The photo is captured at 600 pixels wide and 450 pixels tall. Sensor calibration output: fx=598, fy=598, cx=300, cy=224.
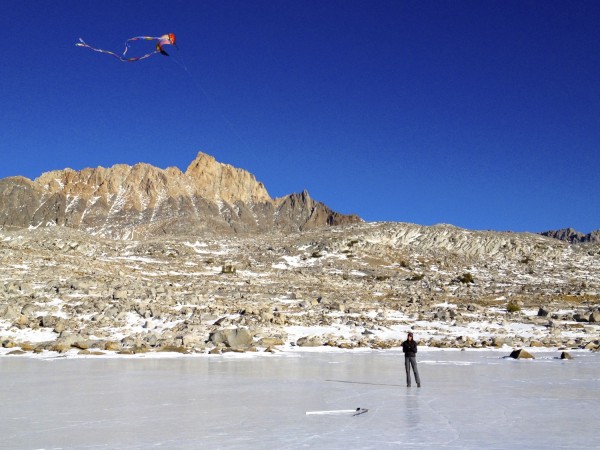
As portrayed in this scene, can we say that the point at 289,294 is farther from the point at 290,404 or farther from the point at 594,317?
the point at 290,404

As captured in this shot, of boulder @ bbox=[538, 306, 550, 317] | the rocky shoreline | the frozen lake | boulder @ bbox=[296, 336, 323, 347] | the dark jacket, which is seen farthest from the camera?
boulder @ bbox=[538, 306, 550, 317]

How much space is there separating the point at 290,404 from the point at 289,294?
2736cm

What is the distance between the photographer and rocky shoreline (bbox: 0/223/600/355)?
79.2ft

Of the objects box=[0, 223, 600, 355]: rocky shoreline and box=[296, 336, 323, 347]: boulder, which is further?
box=[0, 223, 600, 355]: rocky shoreline

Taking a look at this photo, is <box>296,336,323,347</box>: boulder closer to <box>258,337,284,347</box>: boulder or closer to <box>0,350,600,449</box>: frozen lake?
<box>258,337,284,347</box>: boulder

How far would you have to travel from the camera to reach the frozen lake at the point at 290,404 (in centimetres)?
789

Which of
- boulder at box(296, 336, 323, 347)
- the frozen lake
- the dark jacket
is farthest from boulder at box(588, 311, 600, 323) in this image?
the dark jacket

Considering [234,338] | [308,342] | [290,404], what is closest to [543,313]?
[308,342]

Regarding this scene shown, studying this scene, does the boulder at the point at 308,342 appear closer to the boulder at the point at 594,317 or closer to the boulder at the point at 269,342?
the boulder at the point at 269,342

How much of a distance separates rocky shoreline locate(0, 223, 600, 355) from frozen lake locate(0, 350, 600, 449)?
4985mm

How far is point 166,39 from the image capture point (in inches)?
810

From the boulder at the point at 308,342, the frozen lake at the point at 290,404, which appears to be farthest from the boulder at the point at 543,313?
the boulder at the point at 308,342

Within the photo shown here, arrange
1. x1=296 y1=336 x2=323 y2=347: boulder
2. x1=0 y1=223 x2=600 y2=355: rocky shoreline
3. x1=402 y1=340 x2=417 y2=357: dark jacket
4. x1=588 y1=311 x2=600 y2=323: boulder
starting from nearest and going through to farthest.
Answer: x1=402 y1=340 x2=417 y2=357: dark jacket, x1=296 y1=336 x2=323 y2=347: boulder, x1=0 y1=223 x2=600 y2=355: rocky shoreline, x1=588 y1=311 x2=600 y2=323: boulder

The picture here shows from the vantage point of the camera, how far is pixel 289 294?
38312 millimetres
